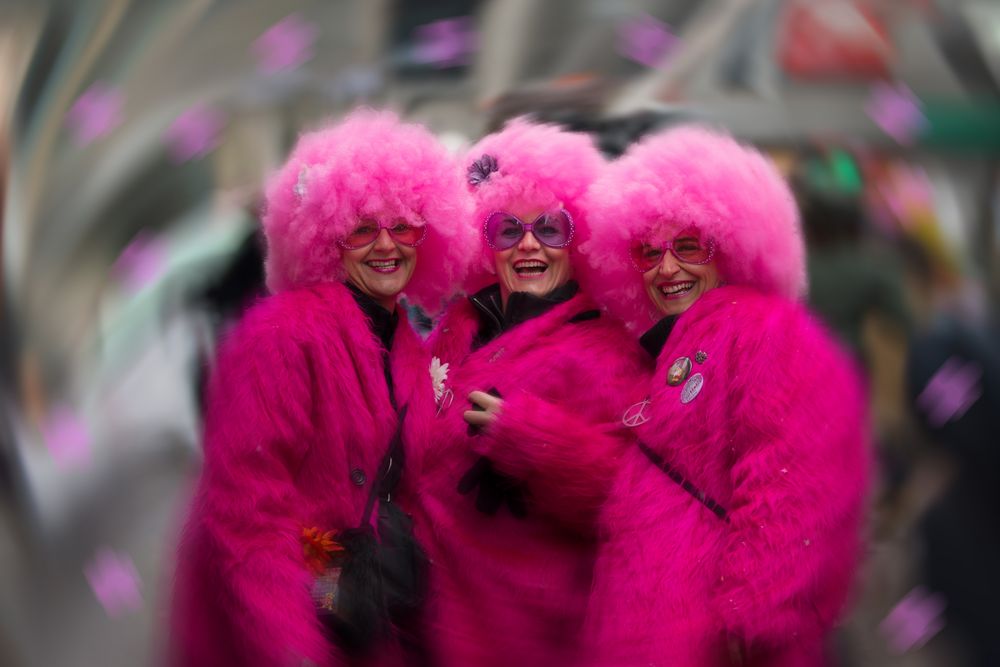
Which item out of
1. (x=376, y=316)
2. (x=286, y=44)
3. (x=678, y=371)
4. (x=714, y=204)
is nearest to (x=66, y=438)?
(x=286, y=44)

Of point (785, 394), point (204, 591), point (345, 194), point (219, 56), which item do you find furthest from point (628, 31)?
point (204, 591)

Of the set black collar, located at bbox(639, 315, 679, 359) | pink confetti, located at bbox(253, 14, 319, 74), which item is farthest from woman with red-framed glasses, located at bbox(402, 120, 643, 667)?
pink confetti, located at bbox(253, 14, 319, 74)

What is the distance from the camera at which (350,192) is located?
2.99 meters

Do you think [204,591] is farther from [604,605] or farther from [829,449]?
[829,449]

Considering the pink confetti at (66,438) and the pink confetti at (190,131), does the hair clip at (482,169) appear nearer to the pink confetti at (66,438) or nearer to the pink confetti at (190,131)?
the pink confetti at (190,131)

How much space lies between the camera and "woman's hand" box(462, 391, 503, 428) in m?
2.87

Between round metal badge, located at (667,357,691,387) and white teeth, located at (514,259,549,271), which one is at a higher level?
white teeth, located at (514,259,549,271)

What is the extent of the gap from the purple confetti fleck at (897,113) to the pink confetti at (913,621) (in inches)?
66.8

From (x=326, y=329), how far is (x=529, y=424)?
22.0 inches

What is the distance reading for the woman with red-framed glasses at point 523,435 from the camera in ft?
9.50

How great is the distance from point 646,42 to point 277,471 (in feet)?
8.41

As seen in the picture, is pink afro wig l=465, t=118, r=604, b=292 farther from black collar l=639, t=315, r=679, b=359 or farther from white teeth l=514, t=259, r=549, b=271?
black collar l=639, t=315, r=679, b=359

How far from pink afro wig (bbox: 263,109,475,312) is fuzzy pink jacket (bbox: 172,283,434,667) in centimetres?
14

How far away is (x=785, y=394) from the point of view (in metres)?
2.59
